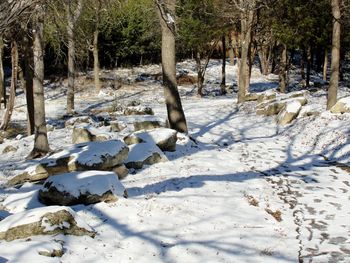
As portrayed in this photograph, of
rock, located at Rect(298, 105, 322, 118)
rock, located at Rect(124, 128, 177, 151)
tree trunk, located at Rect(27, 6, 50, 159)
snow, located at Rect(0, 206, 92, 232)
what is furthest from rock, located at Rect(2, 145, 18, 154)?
rock, located at Rect(298, 105, 322, 118)

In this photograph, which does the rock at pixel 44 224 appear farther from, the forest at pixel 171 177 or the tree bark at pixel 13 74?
the tree bark at pixel 13 74

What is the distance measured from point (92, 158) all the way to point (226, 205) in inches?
140

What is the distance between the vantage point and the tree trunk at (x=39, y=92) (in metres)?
12.2

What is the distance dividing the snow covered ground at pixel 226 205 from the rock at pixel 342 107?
1.32 ft

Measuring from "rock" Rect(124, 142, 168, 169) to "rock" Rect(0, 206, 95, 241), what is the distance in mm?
4234

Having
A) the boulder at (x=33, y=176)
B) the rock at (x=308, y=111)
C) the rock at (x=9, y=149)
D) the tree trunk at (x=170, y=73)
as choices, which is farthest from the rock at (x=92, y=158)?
the rock at (x=308, y=111)

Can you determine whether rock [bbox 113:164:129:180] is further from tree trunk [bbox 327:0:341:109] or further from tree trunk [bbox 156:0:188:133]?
tree trunk [bbox 327:0:341:109]

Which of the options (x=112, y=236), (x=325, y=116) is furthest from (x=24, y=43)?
(x=325, y=116)

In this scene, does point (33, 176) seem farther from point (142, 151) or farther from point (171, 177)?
point (171, 177)

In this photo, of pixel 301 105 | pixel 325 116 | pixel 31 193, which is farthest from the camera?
pixel 301 105

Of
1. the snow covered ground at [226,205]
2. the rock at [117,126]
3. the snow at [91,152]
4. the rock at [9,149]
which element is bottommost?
the rock at [9,149]

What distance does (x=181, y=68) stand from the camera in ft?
142

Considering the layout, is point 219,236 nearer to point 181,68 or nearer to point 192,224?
point 192,224

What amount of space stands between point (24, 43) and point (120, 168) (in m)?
6.59
